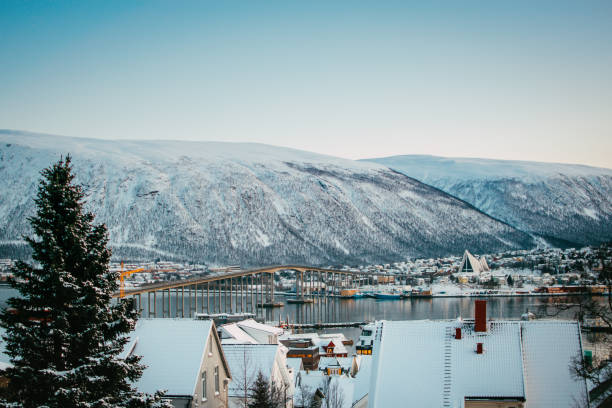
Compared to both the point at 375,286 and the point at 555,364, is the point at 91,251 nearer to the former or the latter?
the point at 555,364

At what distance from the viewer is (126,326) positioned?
11977mm

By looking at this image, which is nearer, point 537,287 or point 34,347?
point 34,347

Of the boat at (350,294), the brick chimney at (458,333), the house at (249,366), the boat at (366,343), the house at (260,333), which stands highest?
the brick chimney at (458,333)

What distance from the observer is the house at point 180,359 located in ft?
55.3

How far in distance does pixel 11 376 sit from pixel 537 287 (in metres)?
149

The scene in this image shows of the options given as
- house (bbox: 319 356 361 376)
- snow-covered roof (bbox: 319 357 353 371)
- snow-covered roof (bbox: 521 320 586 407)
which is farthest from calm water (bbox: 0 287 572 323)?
snow-covered roof (bbox: 521 320 586 407)

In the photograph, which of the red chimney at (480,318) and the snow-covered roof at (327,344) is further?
the snow-covered roof at (327,344)

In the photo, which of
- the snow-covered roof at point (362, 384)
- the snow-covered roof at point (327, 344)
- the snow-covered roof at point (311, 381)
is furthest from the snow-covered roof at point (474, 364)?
the snow-covered roof at point (327, 344)

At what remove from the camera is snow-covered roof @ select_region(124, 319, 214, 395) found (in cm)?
1688

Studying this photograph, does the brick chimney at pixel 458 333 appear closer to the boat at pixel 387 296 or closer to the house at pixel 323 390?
the house at pixel 323 390

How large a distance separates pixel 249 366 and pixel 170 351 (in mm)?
5357

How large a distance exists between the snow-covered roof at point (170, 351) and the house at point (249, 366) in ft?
11.1

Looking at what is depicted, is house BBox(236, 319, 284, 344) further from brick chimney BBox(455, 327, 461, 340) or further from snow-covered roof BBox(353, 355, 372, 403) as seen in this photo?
brick chimney BBox(455, 327, 461, 340)

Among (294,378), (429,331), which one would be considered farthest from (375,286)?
(429,331)
